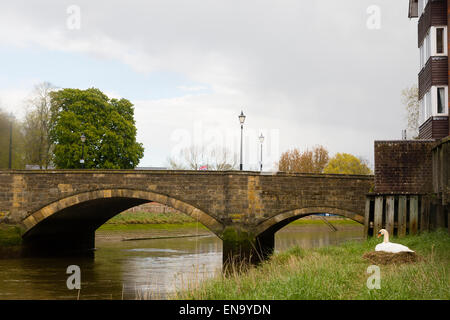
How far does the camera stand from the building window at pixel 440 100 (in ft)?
71.7

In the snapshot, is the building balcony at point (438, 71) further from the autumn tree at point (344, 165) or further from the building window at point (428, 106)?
the autumn tree at point (344, 165)

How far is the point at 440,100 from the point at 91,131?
3268 cm

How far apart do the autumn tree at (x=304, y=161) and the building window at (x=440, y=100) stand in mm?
43052

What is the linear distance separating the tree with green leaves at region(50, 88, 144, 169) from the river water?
970 centimetres

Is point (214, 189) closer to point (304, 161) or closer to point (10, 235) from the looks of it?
point (10, 235)

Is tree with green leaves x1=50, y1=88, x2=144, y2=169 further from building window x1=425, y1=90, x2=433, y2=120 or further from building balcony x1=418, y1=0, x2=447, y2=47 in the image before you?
building balcony x1=418, y1=0, x2=447, y2=47

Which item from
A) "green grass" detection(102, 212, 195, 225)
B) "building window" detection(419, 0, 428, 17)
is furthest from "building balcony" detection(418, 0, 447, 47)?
"green grass" detection(102, 212, 195, 225)

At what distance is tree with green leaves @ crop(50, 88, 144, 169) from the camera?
152 ft

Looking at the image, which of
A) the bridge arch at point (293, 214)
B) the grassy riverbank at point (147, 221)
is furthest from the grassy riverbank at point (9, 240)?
the grassy riverbank at point (147, 221)

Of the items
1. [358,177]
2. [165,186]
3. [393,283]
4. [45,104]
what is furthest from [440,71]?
[45,104]

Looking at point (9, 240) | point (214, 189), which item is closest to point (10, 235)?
point (9, 240)

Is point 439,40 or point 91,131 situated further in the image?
point 91,131

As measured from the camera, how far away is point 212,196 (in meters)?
26.1

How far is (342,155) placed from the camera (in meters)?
64.9
